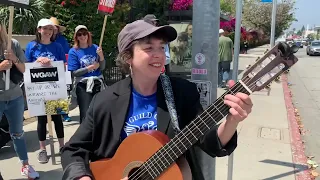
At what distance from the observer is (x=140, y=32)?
1767mm

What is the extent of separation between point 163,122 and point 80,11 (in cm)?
802

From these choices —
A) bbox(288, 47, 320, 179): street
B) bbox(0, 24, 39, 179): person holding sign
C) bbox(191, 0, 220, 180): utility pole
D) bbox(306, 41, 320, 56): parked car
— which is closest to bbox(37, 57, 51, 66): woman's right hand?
bbox(0, 24, 39, 179): person holding sign

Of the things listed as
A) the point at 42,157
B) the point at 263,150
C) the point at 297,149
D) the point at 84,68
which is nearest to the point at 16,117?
the point at 42,157

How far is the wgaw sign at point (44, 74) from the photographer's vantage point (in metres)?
4.29

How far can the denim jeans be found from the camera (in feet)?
12.1

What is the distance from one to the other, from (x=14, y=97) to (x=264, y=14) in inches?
1794

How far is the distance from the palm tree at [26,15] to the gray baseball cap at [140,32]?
1120 centimetres

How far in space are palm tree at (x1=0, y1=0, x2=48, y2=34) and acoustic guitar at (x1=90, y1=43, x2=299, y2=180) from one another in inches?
447

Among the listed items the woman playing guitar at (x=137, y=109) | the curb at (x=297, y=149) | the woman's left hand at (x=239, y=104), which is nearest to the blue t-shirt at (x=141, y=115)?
the woman playing guitar at (x=137, y=109)

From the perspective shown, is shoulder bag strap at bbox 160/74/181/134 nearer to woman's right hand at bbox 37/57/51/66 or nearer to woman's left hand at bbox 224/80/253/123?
woman's left hand at bbox 224/80/253/123

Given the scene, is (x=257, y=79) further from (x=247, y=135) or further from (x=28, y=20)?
(x=28, y=20)

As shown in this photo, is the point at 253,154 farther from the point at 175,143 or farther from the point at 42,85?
the point at 175,143

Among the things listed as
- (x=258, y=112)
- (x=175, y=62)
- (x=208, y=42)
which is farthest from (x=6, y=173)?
(x=175, y=62)

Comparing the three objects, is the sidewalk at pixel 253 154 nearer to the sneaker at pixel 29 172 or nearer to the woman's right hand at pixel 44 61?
the sneaker at pixel 29 172
